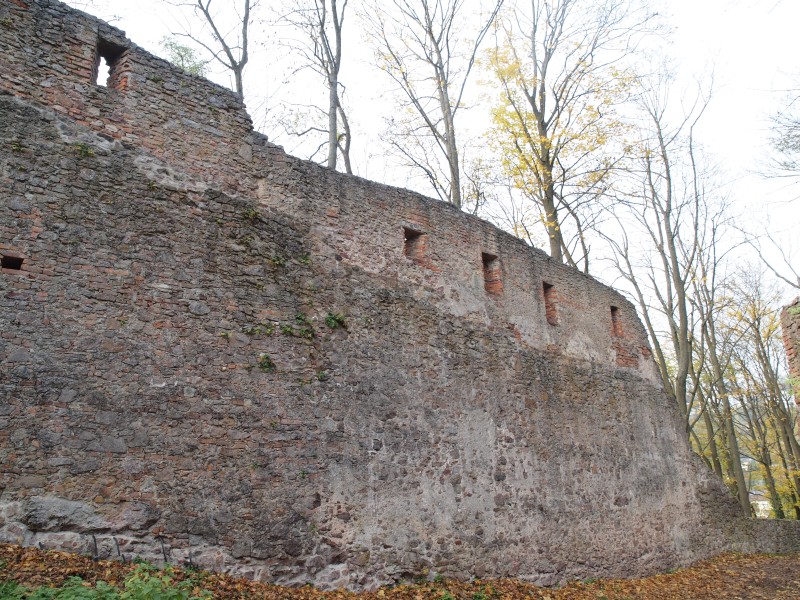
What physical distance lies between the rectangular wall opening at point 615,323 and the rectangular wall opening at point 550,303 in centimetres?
211

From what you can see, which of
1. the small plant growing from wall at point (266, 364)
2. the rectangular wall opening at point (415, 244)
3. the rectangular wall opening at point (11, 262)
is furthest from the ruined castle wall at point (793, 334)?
the rectangular wall opening at point (11, 262)

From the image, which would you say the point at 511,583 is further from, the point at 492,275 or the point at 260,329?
the point at 260,329

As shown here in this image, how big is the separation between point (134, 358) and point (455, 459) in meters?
4.37

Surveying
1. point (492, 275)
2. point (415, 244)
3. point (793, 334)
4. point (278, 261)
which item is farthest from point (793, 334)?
point (278, 261)

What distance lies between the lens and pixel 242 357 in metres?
6.75

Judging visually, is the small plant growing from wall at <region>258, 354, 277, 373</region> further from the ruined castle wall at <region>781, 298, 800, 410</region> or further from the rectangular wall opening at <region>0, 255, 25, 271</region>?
the ruined castle wall at <region>781, 298, 800, 410</region>

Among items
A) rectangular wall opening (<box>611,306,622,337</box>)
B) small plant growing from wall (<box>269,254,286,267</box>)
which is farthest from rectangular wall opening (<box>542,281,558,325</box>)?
small plant growing from wall (<box>269,254,286,267</box>)

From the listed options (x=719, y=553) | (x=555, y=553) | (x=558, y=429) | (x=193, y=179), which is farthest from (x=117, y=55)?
(x=719, y=553)

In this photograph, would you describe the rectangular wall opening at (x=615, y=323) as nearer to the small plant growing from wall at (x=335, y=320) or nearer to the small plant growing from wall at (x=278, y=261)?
the small plant growing from wall at (x=335, y=320)

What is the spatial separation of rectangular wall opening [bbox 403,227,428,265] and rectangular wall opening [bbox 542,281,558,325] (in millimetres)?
3077

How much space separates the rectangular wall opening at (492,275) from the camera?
10.3 metres

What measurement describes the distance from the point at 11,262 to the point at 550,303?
8564 millimetres

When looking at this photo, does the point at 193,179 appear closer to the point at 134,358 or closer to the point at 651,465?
the point at 134,358

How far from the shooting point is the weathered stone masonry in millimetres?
5617
